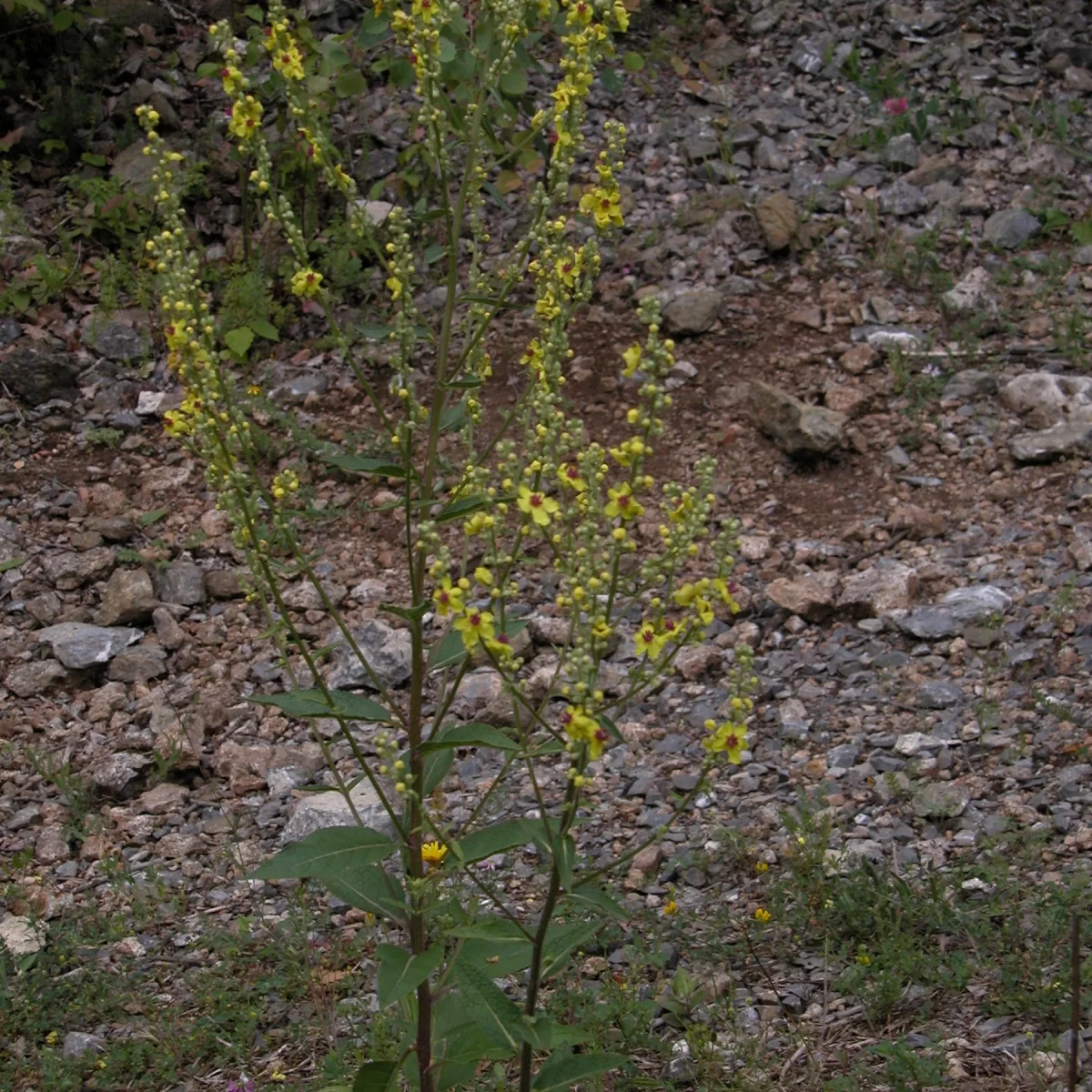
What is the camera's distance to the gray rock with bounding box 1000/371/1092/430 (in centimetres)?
498

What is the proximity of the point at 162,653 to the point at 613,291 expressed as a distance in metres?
2.68

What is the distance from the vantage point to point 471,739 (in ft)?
7.45

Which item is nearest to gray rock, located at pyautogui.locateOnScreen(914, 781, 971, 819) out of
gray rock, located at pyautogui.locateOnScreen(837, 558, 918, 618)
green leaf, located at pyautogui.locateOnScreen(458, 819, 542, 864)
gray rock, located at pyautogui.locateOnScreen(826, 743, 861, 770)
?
gray rock, located at pyautogui.locateOnScreen(826, 743, 861, 770)

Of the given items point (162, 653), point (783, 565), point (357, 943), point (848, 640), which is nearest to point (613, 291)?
point (783, 565)

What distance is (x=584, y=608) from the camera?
6.77 feet

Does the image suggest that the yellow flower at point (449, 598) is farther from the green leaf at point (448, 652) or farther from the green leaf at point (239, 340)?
the green leaf at point (239, 340)

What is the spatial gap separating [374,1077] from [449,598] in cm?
100

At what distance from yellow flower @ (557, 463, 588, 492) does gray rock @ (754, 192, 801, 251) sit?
408cm

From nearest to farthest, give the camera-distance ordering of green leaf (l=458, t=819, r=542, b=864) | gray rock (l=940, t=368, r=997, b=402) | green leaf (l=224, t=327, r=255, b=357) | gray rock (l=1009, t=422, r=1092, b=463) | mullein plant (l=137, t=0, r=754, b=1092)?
mullein plant (l=137, t=0, r=754, b=1092) < green leaf (l=458, t=819, r=542, b=864) < gray rock (l=1009, t=422, r=1092, b=463) < gray rock (l=940, t=368, r=997, b=402) < green leaf (l=224, t=327, r=255, b=357)

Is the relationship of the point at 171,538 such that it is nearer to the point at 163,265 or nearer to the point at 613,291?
the point at 613,291

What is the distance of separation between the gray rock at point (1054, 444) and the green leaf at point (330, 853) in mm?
3435

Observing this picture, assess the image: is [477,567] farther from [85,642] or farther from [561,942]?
[85,642]

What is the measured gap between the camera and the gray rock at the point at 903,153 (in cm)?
638

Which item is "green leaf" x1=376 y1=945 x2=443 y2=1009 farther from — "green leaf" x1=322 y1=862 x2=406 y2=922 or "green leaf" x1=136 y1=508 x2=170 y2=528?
"green leaf" x1=136 y1=508 x2=170 y2=528
